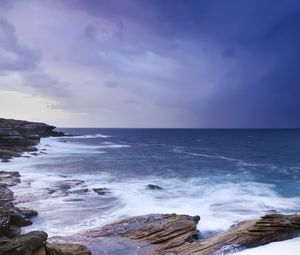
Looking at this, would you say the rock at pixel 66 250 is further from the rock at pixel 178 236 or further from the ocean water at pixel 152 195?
the ocean water at pixel 152 195

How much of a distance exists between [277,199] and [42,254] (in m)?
24.2

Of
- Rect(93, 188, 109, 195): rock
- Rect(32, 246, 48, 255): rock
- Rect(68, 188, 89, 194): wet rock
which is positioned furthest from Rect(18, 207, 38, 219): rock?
Rect(32, 246, 48, 255): rock

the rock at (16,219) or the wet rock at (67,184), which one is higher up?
the rock at (16,219)

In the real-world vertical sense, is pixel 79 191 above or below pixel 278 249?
below

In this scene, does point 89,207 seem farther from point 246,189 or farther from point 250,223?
point 246,189

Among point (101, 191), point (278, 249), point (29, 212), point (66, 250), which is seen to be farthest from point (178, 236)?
point (101, 191)

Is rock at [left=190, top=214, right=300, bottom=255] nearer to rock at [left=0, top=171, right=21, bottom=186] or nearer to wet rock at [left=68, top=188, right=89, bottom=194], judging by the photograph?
wet rock at [left=68, top=188, right=89, bottom=194]

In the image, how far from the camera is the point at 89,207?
26859 mm

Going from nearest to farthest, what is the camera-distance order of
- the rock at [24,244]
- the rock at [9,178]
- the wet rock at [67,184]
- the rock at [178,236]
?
the rock at [24,244], the rock at [178,236], the rock at [9,178], the wet rock at [67,184]

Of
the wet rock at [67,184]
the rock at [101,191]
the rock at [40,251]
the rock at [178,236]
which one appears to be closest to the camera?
the rock at [40,251]

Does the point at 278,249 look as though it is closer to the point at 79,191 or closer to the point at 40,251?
the point at 40,251

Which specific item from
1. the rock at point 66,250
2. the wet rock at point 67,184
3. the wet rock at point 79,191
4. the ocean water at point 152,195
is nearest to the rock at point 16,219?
the ocean water at point 152,195

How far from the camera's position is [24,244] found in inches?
528

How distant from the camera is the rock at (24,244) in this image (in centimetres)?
1306
